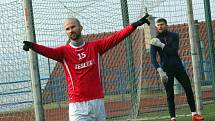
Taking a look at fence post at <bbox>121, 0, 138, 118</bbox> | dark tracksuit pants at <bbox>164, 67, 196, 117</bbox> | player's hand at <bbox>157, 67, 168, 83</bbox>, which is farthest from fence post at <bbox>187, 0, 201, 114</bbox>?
fence post at <bbox>121, 0, 138, 118</bbox>

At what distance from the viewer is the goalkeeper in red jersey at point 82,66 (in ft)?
17.6

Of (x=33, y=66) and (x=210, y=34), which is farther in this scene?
(x=210, y=34)

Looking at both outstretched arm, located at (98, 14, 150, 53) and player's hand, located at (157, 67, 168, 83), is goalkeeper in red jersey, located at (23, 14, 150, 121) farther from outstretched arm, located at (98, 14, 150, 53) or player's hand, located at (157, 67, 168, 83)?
player's hand, located at (157, 67, 168, 83)

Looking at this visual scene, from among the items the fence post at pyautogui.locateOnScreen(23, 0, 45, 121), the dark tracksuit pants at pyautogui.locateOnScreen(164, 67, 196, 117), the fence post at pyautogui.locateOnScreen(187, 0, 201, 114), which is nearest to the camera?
the fence post at pyautogui.locateOnScreen(23, 0, 45, 121)

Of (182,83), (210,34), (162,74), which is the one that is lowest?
(182,83)

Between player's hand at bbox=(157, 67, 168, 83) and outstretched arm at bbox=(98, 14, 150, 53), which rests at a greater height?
outstretched arm at bbox=(98, 14, 150, 53)

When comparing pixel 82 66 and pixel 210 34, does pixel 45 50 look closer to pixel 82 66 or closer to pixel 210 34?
pixel 82 66

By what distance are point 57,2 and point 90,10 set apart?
86cm

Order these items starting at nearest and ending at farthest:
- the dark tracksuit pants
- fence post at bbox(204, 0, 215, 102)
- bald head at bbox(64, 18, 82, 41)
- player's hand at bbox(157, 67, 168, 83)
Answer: bald head at bbox(64, 18, 82, 41) → player's hand at bbox(157, 67, 168, 83) → the dark tracksuit pants → fence post at bbox(204, 0, 215, 102)

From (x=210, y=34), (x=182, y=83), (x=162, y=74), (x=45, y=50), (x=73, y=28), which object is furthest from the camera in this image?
(x=210, y=34)

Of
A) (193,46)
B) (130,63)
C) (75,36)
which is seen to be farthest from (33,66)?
(130,63)

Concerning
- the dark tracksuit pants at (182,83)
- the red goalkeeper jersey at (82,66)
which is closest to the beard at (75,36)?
the red goalkeeper jersey at (82,66)

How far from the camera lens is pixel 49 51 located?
17.9 ft

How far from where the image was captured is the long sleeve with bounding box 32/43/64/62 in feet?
17.7
